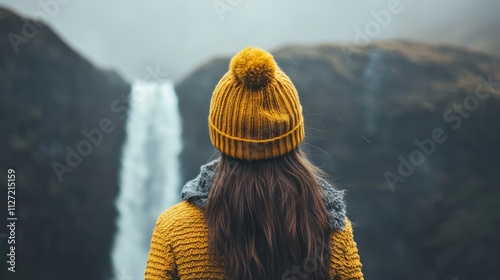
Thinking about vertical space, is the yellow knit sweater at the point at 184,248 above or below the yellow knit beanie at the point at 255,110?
below

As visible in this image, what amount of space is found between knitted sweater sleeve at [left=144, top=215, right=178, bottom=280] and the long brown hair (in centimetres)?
13

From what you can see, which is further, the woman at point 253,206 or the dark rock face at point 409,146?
the dark rock face at point 409,146

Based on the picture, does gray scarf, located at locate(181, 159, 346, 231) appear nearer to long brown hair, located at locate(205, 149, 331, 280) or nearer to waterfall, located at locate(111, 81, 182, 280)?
long brown hair, located at locate(205, 149, 331, 280)

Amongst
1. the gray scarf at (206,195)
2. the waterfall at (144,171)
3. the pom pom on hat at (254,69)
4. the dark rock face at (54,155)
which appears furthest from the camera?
the waterfall at (144,171)

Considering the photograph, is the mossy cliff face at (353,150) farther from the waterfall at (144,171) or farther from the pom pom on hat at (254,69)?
the pom pom on hat at (254,69)

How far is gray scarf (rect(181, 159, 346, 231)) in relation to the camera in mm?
1473

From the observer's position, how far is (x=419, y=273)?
297 inches

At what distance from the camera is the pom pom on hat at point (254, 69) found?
1.37 metres

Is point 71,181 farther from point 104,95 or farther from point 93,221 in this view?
point 104,95

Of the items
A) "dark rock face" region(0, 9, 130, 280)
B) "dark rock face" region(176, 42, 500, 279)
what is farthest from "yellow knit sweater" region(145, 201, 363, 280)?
"dark rock face" region(0, 9, 130, 280)

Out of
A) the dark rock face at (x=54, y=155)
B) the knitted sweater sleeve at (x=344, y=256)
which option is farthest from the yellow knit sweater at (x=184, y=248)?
the dark rock face at (x=54, y=155)

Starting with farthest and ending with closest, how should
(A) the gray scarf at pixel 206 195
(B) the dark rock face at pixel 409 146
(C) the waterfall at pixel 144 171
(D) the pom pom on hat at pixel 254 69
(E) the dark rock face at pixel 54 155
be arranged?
(C) the waterfall at pixel 144 171
(B) the dark rock face at pixel 409 146
(E) the dark rock face at pixel 54 155
(A) the gray scarf at pixel 206 195
(D) the pom pom on hat at pixel 254 69

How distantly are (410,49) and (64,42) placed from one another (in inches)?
218

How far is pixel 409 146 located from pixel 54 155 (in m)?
5.22
